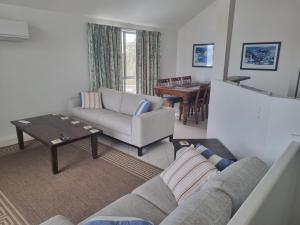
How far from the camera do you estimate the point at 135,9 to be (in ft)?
15.4

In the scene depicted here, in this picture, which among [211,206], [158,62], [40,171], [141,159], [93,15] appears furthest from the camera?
[158,62]

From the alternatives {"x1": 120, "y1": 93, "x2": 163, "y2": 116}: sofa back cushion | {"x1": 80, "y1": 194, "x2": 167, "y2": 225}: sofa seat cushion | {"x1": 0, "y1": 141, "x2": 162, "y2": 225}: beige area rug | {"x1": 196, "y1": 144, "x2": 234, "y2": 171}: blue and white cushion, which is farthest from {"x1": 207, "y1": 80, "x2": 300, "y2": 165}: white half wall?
{"x1": 80, "y1": 194, "x2": 167, "y2": 225}: sofa seat cushion

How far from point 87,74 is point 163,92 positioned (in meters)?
1.69

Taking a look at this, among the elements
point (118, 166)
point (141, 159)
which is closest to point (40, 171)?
point (118, 166)

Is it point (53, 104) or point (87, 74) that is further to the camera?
point (87, 74)

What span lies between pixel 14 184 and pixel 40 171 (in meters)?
0.33

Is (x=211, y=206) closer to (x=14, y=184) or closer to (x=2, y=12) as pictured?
(x=14, y=184)

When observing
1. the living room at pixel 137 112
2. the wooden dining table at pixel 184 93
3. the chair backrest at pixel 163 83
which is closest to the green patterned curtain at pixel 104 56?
the living room at pixel 137 112

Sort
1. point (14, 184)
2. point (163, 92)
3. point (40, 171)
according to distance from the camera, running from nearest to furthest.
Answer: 1. point (14, 184)
2. point (40, 171)
3. point (163, 92)

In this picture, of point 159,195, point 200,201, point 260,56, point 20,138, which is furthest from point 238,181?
point 260,56

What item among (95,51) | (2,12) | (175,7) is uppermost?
(175,7)

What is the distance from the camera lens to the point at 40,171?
9.34ft

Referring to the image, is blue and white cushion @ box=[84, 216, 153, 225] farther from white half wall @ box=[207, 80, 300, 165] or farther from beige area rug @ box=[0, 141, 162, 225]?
white half wall @ box=[207, 80, 300, 165]

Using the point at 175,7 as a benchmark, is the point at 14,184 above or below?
below
